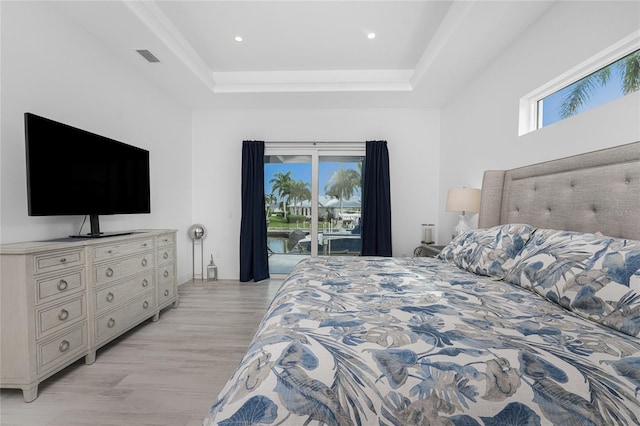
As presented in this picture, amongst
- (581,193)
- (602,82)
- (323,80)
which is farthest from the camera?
(323,80)

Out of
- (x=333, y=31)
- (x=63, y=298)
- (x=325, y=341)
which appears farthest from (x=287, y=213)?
(x=325, y=341)

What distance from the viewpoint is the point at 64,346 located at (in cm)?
185

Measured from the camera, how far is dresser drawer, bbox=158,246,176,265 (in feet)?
9.60

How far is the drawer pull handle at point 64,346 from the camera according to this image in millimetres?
1823

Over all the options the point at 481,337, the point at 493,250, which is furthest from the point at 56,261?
the point at 493,250

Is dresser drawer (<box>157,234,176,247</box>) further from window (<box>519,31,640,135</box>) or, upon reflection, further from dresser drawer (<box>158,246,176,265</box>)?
window (<box>519,31,640,135</box>)

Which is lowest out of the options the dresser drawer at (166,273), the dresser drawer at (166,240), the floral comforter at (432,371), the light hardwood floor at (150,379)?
the light hardwood floor at (150,379)

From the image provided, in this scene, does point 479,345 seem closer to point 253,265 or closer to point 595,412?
point 595,412

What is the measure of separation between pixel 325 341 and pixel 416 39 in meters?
3.25

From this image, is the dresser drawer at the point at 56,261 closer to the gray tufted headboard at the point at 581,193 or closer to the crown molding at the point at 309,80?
the crown molding at the point at 309,80

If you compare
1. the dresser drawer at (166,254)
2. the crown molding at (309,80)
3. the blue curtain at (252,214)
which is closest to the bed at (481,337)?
the dresser drawer at (166,254)

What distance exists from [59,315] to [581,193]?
3.48 metres

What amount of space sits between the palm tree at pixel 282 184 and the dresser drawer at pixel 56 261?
286 cm

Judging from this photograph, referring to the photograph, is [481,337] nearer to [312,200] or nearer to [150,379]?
[150,379]
